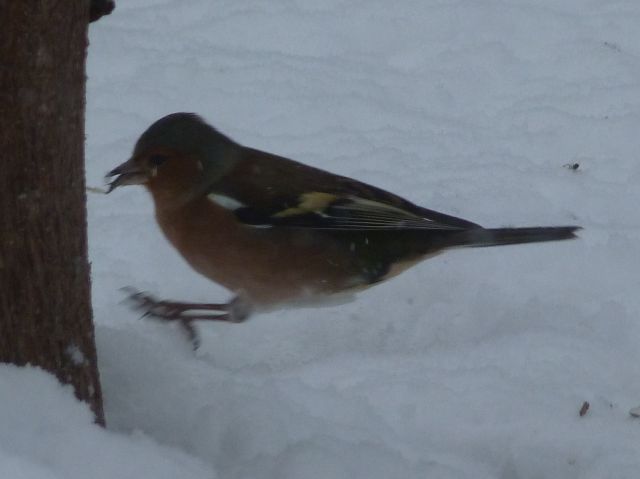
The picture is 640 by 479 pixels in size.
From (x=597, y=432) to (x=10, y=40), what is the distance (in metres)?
2.00

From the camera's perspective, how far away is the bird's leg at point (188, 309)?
12.4 ft

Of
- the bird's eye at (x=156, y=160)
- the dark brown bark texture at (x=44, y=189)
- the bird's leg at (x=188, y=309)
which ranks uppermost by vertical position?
the dark brown bark texture at (x=44, y=189)

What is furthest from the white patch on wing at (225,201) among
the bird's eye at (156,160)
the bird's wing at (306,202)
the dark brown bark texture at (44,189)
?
the dark brown bark texture at (44,189)

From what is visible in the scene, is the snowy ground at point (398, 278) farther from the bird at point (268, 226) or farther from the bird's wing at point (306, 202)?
the bird's wing at point (306, 202)

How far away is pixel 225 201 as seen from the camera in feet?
12.1

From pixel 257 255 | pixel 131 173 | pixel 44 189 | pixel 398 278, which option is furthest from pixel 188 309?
pixel 44 189

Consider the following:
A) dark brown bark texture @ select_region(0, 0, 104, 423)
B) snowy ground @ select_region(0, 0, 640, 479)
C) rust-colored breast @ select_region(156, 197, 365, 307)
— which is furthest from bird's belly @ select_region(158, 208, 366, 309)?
dark brown bark texture @ select_region(0, 0, 104, 423)

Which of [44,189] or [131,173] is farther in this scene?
[131,173]

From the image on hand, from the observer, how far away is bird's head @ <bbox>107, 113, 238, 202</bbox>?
12.3ft

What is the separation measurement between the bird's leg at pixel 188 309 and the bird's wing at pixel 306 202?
297 millimetres

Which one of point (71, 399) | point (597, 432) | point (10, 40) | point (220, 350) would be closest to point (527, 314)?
point (597, 432)

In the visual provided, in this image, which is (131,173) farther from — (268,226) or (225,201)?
(268,226)

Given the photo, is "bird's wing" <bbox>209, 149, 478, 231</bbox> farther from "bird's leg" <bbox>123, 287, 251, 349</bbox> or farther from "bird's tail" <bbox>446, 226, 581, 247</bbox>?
"bird's leg" <bbox>123, 287, 251, 349</bbox>

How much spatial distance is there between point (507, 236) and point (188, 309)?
104 centimetres
